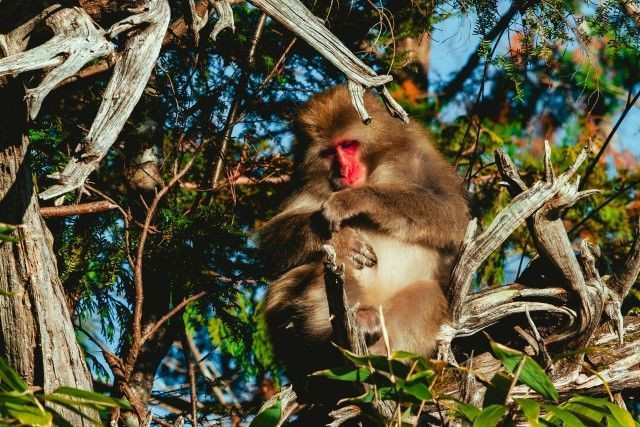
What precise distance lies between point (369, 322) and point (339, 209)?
2.10ft

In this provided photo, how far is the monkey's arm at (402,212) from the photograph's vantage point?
464 centimetres

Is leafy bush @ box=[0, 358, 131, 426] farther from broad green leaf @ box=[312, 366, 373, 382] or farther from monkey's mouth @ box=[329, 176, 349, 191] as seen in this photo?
monkey's mouth @ box=[329, 176, 349, 191]

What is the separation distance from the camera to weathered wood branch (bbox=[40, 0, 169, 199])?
334 cm

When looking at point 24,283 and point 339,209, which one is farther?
point 339,209

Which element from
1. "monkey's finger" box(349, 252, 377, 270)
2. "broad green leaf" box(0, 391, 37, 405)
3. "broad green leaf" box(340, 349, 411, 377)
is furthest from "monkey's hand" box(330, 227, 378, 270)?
"broad green leaf" box(0, 391, 37, 405)

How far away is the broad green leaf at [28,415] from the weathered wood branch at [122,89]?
0.90 meters

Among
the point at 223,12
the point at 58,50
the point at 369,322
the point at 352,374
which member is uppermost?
the point at 223,12

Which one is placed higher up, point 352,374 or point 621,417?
point 621,417

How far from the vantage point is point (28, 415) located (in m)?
2.57

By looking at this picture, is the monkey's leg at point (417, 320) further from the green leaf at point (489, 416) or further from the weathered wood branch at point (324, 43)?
the green leaf at point (489, 416)

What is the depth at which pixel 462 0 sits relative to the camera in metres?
4.78

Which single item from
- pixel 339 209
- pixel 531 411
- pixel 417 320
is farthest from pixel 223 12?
pixel 531 411

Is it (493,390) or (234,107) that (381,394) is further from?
(234,107)

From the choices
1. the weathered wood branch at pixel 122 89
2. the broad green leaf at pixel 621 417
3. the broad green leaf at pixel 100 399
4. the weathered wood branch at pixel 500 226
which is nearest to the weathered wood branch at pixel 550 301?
the weathered wood branch at pixel 500 226
